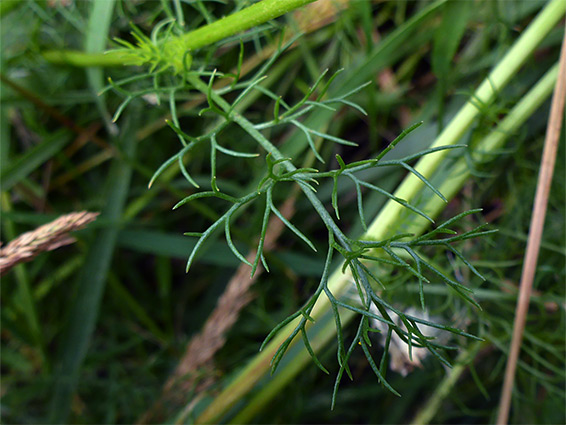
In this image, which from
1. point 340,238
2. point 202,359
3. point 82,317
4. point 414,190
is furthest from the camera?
point 82,317

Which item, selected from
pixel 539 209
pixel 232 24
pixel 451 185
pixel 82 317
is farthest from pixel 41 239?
pixel 539 209

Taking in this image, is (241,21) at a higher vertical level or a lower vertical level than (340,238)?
higher

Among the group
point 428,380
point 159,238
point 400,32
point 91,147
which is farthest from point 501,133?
point 91,147

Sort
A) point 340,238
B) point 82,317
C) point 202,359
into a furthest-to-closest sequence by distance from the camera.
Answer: point 82,317
point 202,359
point 340,238

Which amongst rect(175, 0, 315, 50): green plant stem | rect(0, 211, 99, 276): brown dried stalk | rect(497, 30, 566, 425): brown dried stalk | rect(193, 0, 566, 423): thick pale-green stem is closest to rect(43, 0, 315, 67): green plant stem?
rect(175, 0, 315, 50): green plant stem

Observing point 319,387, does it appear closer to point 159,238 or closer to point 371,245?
point 159,238

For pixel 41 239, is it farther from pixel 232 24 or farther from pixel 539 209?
pixel 539 209

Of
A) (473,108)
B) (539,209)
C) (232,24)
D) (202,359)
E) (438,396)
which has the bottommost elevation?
(438,396)

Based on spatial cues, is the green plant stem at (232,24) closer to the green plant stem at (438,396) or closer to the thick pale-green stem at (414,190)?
the thick pale-green stem at (414,190)

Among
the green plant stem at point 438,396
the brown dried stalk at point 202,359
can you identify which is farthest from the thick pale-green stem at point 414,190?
the green plant stem at point 438,396
